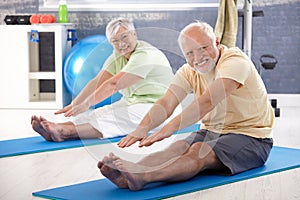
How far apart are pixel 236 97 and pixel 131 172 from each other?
2.29ft

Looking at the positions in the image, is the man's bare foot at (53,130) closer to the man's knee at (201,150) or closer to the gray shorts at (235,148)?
the gray shorts at (235,148)

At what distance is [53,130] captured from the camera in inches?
161

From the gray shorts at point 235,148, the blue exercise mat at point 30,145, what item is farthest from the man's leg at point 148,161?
the blue exercise mat at point 30,145

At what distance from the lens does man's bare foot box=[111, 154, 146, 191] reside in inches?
109

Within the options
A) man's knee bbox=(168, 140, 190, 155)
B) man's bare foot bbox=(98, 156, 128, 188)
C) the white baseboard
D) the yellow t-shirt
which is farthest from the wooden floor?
the white baseboard

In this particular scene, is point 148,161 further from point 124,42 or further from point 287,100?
point 287,100

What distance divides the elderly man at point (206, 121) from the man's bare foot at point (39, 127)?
3.77 ft

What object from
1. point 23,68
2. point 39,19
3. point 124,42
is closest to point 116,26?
point 124,42

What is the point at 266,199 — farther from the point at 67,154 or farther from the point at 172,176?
the point at 67,154

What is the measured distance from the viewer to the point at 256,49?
6.18m

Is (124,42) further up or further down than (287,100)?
further up

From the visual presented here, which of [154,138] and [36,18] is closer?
[154,138]

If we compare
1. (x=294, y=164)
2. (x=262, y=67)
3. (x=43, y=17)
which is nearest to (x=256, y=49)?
(x=262, y=67)

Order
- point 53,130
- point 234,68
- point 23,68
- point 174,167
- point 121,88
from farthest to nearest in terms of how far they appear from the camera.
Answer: point 23,68, point 53,130, point 121,88, point 234,68, point 174,167
